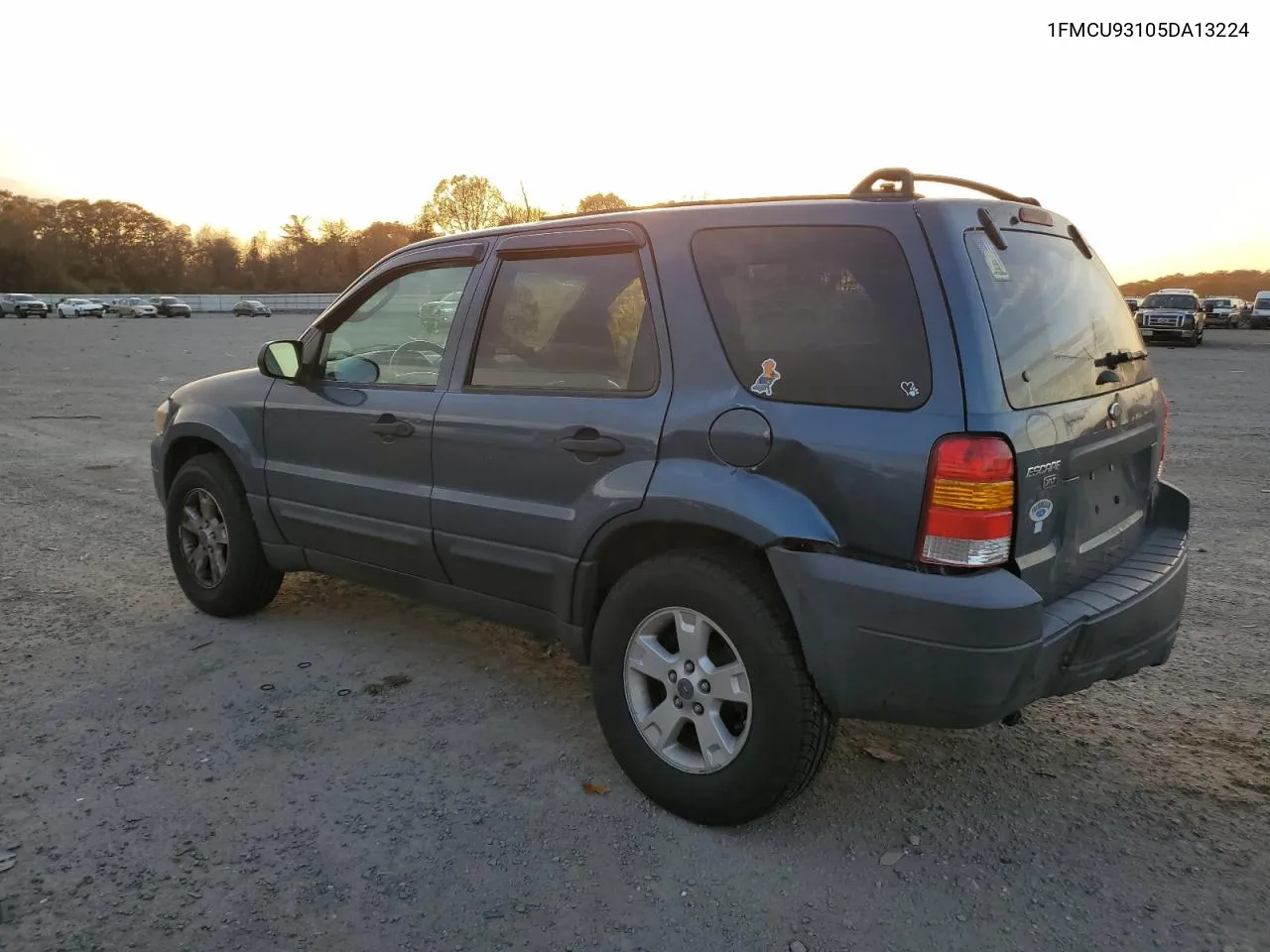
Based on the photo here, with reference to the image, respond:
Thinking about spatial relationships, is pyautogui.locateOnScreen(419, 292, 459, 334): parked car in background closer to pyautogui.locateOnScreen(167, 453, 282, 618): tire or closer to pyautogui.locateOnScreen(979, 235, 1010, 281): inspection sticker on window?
pyautogui.locateOnScreen(167, 453, 282, 618): tire

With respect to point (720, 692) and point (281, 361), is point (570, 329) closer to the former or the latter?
point (720, 692)

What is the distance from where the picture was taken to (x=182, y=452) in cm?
509

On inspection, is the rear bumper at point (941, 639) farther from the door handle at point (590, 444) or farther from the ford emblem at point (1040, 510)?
the door handle at point (590, 444)

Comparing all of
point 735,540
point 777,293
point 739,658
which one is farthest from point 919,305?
point 739,658

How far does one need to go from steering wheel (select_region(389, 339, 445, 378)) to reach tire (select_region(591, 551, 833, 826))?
1.39 m

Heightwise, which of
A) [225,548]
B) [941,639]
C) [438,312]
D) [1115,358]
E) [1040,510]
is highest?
[438,312]

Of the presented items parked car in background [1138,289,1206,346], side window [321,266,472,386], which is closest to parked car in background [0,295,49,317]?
parked car in background [1138,289,1206,346]

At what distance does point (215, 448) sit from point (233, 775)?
2148 mm

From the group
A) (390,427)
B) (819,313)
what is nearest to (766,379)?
(819,313)

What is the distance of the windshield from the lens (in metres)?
31.9

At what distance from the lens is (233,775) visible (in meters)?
3.33

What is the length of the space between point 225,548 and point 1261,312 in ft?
153

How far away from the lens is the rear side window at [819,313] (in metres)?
2.68

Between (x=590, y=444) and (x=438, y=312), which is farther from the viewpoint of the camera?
(x=438, y=312)
